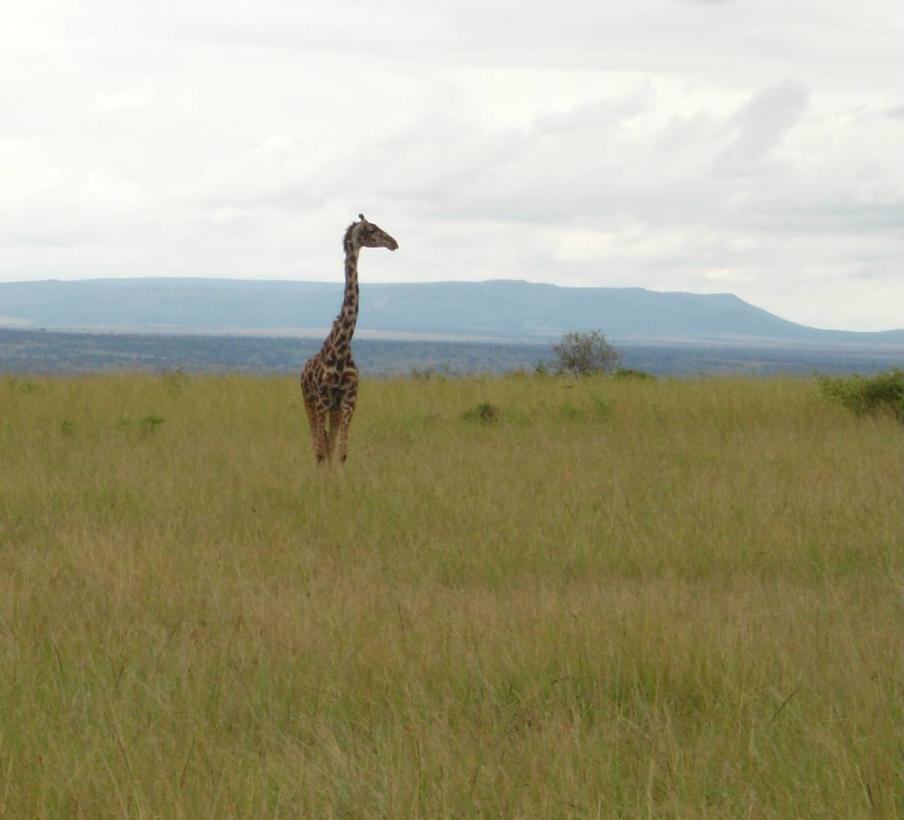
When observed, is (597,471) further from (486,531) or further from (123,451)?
(123,451)

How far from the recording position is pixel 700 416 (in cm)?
1483

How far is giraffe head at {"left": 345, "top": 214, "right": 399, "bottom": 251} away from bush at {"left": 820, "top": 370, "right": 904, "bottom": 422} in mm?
5700

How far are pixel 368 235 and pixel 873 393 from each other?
610 cm

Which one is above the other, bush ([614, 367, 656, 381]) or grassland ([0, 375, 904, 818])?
bush ([614, 367, 656, 381])

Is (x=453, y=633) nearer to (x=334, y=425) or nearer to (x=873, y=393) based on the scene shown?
(x=334, y=425)

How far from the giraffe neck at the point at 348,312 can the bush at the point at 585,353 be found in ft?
67.5

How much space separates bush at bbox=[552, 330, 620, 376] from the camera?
33.4 metres

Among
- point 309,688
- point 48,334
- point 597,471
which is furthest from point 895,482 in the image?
point 48,334

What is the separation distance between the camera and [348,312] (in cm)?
1180

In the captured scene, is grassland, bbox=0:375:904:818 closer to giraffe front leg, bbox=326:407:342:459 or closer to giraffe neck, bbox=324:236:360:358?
giraffe front leg, bbox=326:407:342:459

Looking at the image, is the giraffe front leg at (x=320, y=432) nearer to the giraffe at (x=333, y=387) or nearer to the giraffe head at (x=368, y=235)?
the giraffe at (x=333, y=387)

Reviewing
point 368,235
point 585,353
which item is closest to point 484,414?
point 368,235

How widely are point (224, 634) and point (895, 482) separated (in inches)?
229

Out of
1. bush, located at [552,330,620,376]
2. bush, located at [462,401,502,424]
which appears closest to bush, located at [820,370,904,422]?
bush, located at [462,401,502,424]
